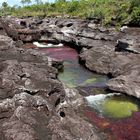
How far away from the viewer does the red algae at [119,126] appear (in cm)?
2647

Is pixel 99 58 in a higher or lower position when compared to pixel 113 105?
lower

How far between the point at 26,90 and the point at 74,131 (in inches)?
237

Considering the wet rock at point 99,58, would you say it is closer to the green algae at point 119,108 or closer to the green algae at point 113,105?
the green algae at point 113,105

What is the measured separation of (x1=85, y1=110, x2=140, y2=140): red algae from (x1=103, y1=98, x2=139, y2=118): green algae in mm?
911

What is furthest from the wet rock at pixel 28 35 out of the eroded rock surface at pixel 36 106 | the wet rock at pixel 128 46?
the eroded rock surface at pixel 36 106

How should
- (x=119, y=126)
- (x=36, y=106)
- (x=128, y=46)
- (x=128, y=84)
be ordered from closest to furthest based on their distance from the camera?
1. (x=36, y=106)
2. (x=119, y=126)
3. (x=128, y=84)
4. (x=128, y=46)

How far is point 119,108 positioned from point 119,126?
3946 millimetres

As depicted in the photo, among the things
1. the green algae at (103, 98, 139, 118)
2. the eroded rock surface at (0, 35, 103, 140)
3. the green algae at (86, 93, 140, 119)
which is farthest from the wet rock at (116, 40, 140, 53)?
the eroded rock surface at (0, 35, 103, 140)

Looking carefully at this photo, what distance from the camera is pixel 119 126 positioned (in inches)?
1101

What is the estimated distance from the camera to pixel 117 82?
3556cm

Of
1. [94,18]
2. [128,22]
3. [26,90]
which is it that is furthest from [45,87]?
[94,18]

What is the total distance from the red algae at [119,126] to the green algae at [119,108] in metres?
0.91

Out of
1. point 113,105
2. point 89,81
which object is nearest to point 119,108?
point 113,105

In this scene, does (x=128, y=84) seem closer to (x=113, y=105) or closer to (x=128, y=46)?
(x=113, y=105)
